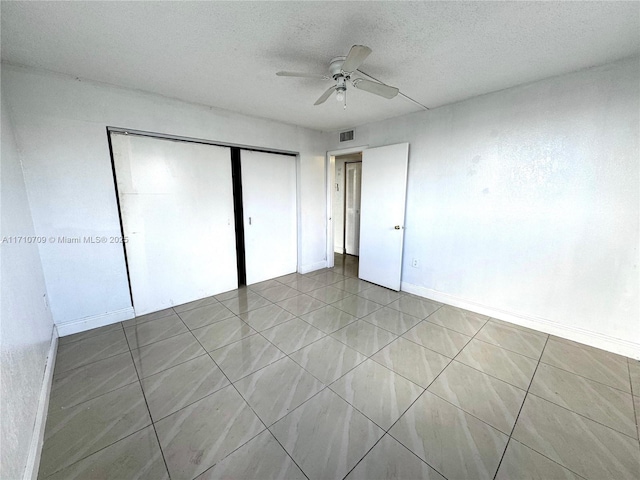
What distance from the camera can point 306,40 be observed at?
5.58 ft

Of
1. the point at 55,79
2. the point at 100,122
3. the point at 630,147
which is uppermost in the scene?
the point at 55,79

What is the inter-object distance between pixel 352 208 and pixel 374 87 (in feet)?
12.2

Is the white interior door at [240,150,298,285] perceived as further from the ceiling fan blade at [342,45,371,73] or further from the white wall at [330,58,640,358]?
the ceiling fan blade at [342,45,371,73]

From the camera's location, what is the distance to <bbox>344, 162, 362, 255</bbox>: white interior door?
539 centimetres

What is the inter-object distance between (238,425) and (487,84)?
11.4 feet

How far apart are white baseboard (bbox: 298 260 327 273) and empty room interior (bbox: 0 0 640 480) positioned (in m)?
0.75

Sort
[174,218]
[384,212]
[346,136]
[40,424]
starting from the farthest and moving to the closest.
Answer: [346,136] → [384,212] → [174,218] → [40,424]

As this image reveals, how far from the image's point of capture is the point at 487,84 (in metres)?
2.40

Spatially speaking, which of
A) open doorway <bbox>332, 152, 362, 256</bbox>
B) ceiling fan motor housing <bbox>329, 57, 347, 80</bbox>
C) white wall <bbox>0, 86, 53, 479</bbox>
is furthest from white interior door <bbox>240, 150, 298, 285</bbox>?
white wall <bbox>0, 86, 53, 479</bbox>

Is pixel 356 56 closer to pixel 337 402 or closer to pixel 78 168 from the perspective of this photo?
pixel 337 402

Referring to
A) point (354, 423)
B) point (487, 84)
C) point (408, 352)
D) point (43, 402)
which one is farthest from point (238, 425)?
point (487, 84)

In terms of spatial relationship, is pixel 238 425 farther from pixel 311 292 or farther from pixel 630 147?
pixel 630 147

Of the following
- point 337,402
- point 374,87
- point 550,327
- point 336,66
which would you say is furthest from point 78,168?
point 550,327

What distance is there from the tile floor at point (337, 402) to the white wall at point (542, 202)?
332 mm
